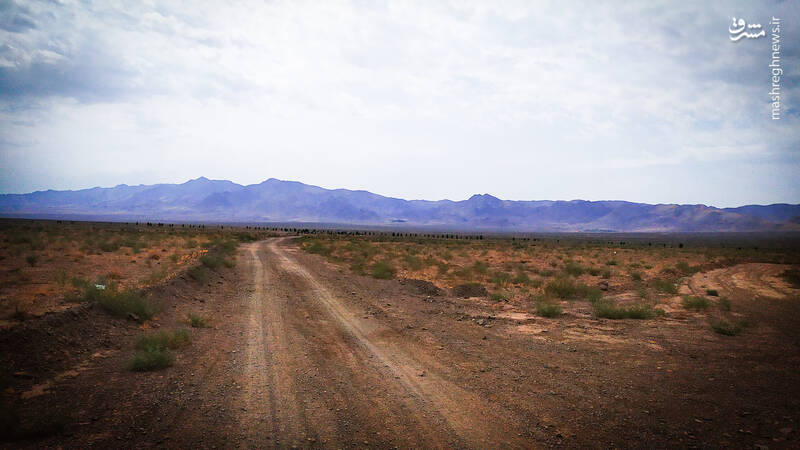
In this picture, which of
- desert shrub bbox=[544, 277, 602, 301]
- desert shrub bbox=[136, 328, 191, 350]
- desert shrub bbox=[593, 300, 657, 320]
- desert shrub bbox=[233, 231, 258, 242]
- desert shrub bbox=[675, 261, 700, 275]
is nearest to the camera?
desert shrub bbox=[136, 328, 191, 350]

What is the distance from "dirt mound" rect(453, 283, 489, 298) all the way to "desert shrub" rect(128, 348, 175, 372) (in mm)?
12042

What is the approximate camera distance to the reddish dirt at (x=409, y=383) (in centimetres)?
510

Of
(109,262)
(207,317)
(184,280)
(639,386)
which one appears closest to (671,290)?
(639,386)

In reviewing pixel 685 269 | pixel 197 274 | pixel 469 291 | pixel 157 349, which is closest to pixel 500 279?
pixel 469 291

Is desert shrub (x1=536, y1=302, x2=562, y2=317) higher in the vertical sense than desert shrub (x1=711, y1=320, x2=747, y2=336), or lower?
lower

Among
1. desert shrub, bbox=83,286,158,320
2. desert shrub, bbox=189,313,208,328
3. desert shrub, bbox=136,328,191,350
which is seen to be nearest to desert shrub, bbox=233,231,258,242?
desert shrub, bbox=83,286,158,320

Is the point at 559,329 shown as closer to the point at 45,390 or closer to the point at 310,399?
the point at 310,399

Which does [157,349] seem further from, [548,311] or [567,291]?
[567,291]

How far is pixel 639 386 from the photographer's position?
6.86 m

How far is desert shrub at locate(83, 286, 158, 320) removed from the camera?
386 inches

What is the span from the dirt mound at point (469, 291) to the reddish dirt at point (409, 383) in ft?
16.0

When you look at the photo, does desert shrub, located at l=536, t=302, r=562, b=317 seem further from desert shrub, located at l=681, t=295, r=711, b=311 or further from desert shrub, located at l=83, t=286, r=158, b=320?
desert shrub, located at l=83, t=286, r=158, b=320

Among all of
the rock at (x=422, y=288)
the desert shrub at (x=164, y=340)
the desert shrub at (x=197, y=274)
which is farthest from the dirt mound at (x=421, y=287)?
the desert shrub at (x=164, y=340)

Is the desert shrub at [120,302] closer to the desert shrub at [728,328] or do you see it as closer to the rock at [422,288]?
the rock at [422,288]
